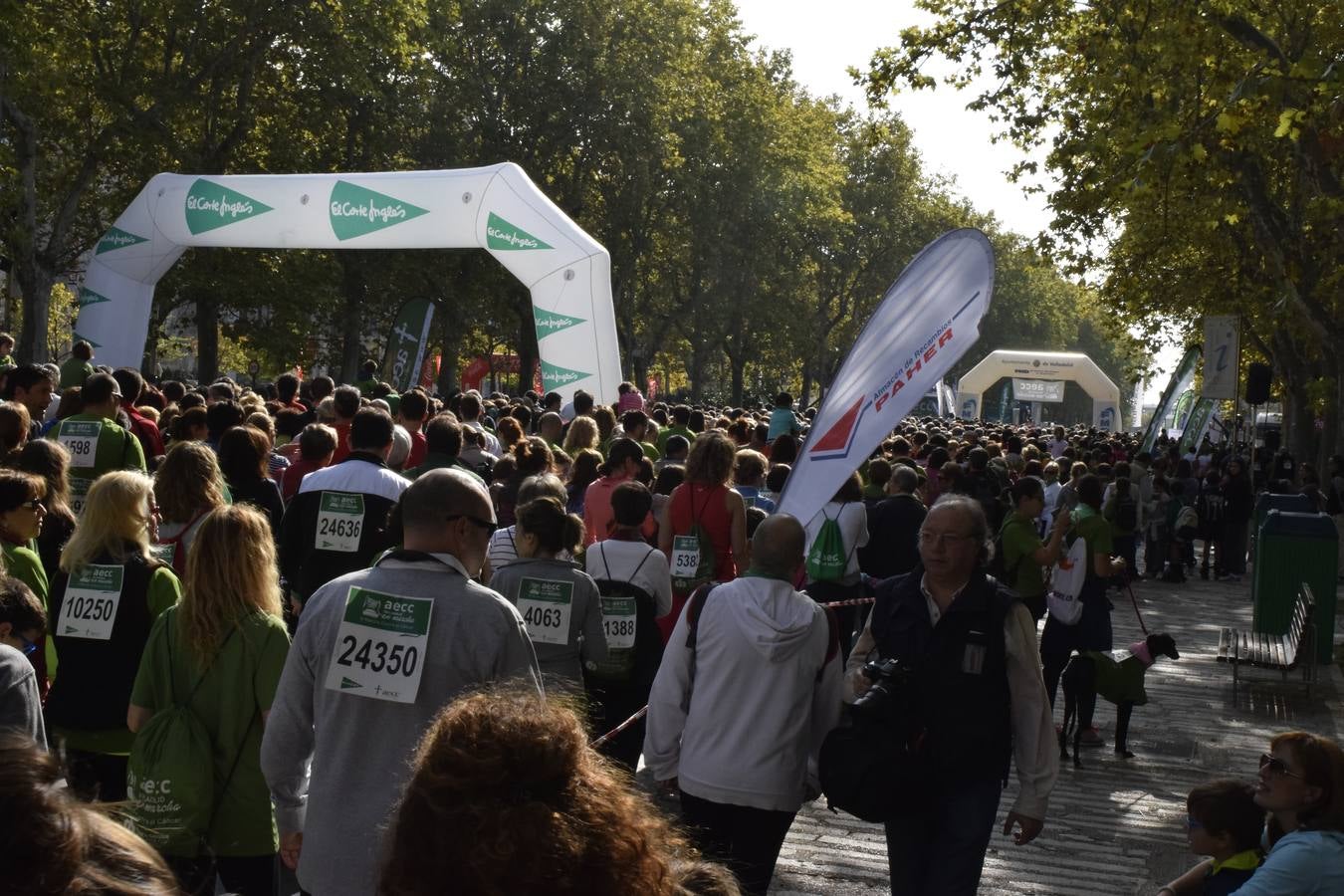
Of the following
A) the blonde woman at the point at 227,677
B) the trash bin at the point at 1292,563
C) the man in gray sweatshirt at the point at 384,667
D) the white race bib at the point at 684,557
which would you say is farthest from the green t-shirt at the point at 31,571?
the trash bin at the point at 1292,563

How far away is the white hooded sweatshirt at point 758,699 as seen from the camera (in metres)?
5.25

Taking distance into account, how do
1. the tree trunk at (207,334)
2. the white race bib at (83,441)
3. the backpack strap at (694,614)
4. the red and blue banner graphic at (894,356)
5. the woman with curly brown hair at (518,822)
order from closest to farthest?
the woman with curly brown hair at (518,822)
the backpack strap at (694,614)
the red and blue banner graphic at (894,356)
the white race bib at (83,441)
the tree trunk at (207,334)

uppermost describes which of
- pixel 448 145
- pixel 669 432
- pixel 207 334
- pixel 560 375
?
pixel 448 145

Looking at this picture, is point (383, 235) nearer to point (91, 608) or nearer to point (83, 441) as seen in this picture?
point (83, 441)

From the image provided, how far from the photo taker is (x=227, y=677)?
4754 mm

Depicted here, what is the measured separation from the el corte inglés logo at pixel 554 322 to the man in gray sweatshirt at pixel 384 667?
15417mm

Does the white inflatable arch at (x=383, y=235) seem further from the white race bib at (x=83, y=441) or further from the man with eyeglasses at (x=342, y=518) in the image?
the man with eyeglasses at (x=342, y=518)

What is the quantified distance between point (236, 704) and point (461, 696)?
2.42 m

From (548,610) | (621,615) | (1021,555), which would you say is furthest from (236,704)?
(1021,555)

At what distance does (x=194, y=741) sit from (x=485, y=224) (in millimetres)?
16267

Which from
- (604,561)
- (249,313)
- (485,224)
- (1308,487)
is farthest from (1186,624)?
(249,313)

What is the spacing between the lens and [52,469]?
277 inches

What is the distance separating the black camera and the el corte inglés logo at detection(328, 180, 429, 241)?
55.1ft

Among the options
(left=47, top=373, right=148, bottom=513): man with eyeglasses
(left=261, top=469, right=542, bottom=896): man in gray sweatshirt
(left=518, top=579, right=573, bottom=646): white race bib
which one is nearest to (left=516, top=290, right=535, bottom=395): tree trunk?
(left=47, top=373, right=148, bottom=513): man with eyeglasses
